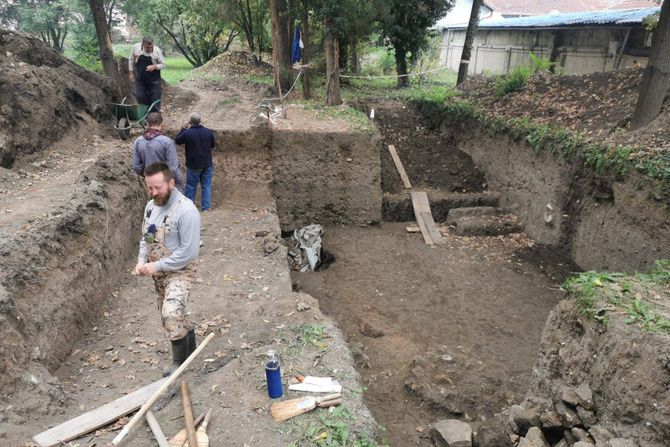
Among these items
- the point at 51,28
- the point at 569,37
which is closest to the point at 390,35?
the point at 569,37

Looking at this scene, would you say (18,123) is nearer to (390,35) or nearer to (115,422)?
(115,422)

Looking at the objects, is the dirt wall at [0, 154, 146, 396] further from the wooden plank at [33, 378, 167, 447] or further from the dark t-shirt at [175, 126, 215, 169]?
the dark t-shirt at [175, 126, 215, 169]

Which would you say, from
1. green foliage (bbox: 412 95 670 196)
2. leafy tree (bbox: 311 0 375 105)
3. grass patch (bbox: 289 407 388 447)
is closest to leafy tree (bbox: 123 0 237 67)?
leafy tree (bbox: 311 0 375 105)

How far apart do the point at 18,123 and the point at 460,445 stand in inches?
345

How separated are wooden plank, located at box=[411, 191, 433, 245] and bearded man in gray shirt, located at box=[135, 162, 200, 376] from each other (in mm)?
7353

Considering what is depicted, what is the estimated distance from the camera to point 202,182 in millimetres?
8930

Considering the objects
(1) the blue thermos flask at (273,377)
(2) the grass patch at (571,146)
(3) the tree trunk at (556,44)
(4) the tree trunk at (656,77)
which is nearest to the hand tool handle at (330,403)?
(1) the blue thermos flask at (273,377)

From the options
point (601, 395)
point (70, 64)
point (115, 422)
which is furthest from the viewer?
point (70, 64)

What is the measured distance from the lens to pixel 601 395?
4266mm

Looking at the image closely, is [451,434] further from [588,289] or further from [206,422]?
[206,422]

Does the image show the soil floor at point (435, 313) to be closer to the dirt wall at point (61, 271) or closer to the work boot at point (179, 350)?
the work boot at point (179, 350)

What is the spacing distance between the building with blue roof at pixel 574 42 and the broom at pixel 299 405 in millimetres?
13802

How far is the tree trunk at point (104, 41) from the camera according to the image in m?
11.5

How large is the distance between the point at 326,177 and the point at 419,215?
2.56 m
